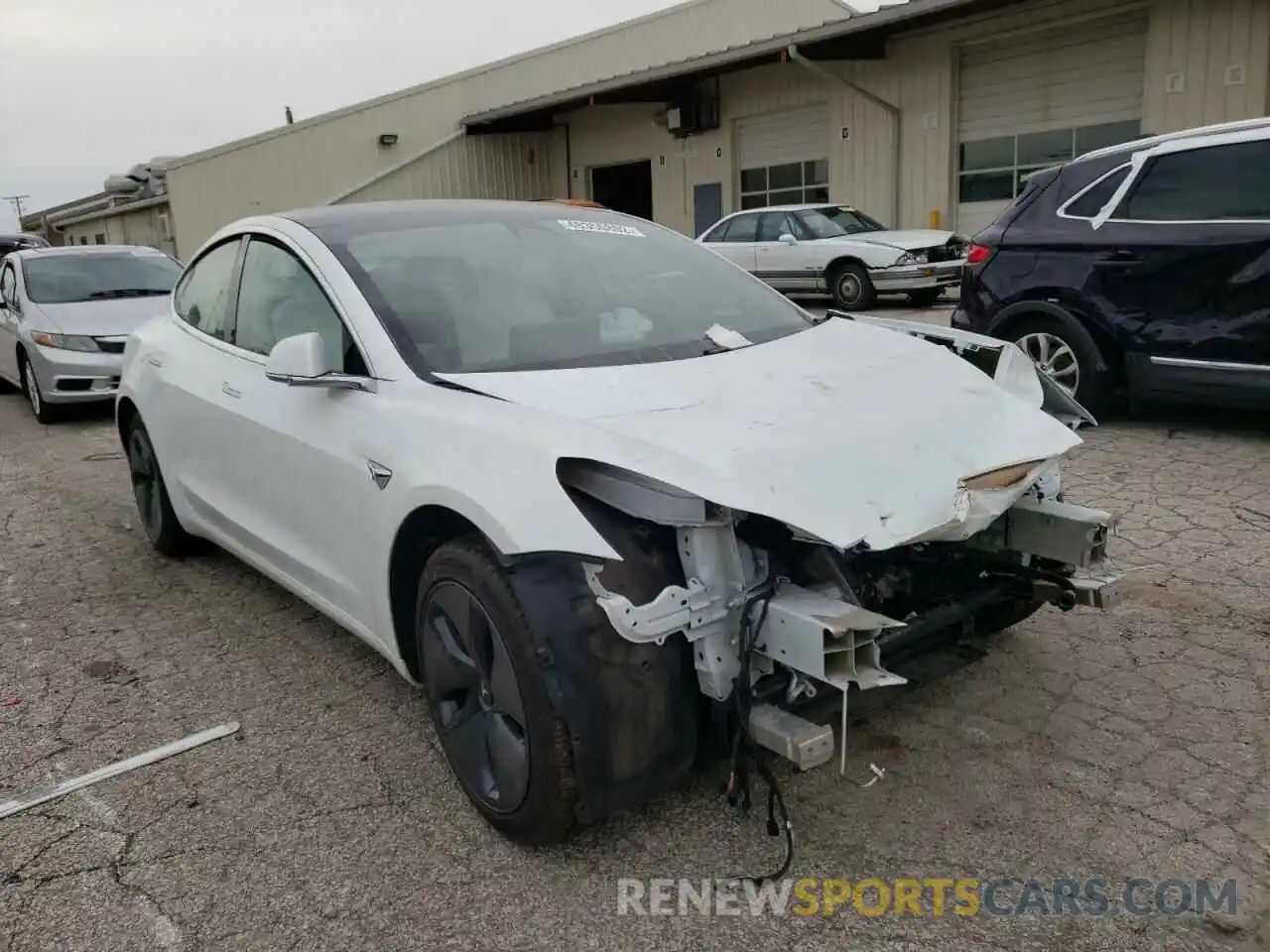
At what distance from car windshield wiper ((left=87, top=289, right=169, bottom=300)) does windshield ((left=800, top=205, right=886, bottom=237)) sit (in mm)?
8508

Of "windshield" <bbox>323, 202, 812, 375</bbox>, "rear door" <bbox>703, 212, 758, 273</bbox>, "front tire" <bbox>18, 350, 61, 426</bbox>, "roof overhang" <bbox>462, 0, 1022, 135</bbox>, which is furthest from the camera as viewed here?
"rear door" <bbox>703, 212, 758, 273</bbox>

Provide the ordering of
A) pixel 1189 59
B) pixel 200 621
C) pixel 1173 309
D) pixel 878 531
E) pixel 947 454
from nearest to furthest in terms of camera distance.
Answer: pixel 878 531
pixel 947 454
pixel 200 621
pixel 1173 309
pixel 1189 59

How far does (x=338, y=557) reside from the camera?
329 cm

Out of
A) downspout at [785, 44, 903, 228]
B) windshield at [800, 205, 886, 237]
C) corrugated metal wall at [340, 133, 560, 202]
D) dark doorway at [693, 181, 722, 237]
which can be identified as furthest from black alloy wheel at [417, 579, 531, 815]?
corrugated metal wall at [340, 133, 560, 202]

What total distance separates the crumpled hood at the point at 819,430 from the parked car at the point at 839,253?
10.7 m

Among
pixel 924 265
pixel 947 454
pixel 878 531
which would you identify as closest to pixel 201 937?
pixel 878 531

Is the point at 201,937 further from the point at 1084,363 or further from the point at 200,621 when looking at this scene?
the point at 1084,363

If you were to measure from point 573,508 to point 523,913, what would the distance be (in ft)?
3.15

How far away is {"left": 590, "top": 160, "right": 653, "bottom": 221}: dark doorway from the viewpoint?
74.8 ft

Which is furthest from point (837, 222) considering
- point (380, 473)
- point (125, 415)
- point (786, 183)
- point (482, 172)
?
point (380, 473)

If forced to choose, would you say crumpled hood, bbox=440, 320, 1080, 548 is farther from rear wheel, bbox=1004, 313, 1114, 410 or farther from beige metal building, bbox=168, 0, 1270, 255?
beige metal building, bbox=168, 0, 1270, 255

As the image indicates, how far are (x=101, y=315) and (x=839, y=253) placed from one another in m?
8.97

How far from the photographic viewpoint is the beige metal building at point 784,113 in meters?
13.6

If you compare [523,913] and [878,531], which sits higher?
[878,531]
